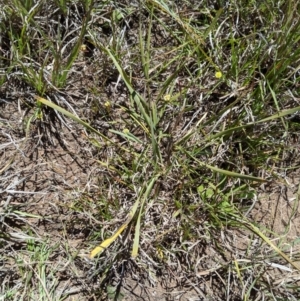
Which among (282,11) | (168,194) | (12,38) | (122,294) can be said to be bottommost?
(122,294)

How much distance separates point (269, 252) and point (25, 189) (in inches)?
34.4

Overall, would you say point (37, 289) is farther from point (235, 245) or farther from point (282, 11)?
point (282, 11)

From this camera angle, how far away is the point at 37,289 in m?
1.70

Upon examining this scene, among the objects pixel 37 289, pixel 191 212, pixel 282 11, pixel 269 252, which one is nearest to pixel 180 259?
pixel 191 212

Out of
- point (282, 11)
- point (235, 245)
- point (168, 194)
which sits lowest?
point (235, 245)

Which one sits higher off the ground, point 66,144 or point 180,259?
point 66,144

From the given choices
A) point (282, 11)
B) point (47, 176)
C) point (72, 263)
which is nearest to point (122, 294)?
point (72, 263)

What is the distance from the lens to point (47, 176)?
1774 millimetres

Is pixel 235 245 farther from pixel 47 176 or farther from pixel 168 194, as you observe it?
pixel 47 176

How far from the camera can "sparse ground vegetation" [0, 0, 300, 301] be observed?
5.60ft

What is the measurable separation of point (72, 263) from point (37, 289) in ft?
0.47

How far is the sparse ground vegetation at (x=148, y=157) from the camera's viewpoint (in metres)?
1.71

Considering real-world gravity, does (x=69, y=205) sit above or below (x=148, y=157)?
below

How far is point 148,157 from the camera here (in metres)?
1.74
